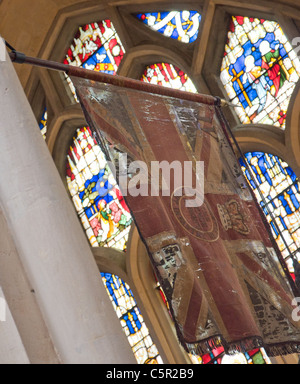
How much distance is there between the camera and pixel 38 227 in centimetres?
357

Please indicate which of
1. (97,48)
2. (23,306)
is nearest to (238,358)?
(23,306)

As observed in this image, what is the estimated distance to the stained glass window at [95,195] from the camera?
30.8ft

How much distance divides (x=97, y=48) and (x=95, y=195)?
189 cm

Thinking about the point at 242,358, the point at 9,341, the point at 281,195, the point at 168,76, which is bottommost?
the point at 242,358

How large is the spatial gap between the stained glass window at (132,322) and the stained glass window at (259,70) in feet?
7.94

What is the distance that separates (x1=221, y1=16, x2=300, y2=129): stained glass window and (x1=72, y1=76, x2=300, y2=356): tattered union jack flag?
8.86 ft

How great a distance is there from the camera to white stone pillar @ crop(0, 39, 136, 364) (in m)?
3.41

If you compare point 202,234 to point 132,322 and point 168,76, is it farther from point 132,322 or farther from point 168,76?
point 168,76

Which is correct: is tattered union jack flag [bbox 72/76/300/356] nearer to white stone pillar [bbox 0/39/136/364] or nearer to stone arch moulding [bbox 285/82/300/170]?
white stone pillar [bbox 0/39/136/364]

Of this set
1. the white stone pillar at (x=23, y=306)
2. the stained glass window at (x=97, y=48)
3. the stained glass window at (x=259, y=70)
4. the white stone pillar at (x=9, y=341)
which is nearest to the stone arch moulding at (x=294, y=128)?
the stained glass window at (x=259, y=70)

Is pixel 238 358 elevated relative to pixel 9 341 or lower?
lower

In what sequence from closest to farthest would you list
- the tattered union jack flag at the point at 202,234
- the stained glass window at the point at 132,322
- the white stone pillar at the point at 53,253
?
1. the white stone pillar at the point at 53,253
2. the tattered union jack flag at the point at 202,234
3. the stained glass window at the point at 132,322

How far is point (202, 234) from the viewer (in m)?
4.41

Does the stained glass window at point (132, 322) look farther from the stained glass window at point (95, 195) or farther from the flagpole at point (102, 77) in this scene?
the flagpole at point (102, 77)
